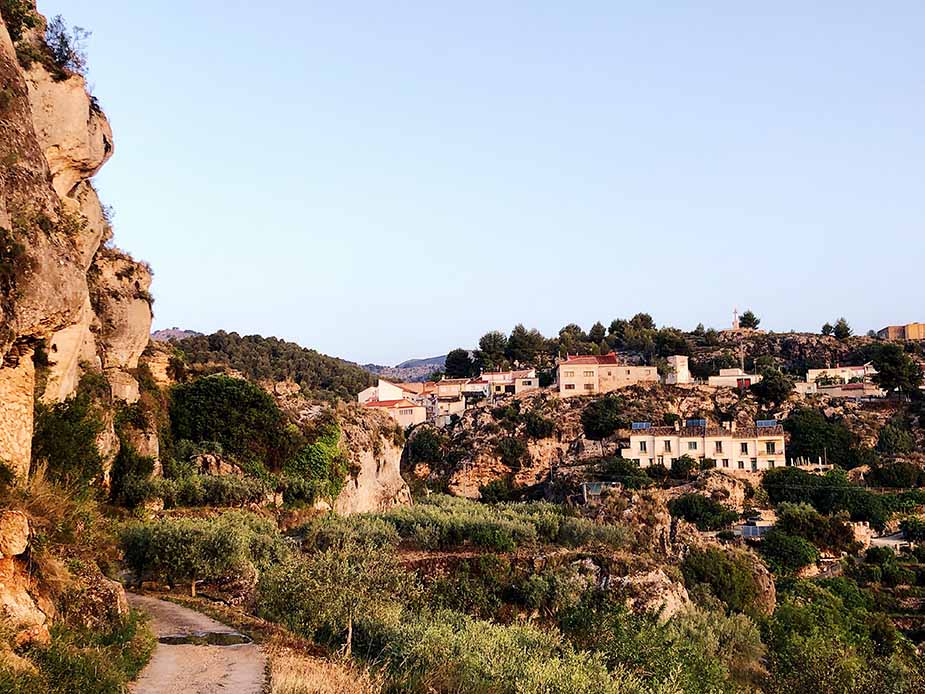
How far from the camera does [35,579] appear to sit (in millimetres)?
10703

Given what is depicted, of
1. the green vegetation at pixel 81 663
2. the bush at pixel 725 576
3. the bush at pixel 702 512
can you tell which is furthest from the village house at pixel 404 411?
the green vegetation at pixel 81 663

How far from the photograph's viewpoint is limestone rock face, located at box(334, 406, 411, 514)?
128 ft

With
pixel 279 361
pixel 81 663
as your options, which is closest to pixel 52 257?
pixel 81 663

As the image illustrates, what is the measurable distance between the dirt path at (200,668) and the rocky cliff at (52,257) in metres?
3.74

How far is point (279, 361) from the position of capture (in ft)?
392

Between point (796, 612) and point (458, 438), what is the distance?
181 feet

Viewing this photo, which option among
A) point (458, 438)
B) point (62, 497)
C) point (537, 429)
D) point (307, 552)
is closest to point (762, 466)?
point (537, 429)

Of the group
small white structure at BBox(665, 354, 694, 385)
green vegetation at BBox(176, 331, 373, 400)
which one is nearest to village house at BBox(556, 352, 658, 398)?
small white structure at BBox(665, 354, 694, 385)

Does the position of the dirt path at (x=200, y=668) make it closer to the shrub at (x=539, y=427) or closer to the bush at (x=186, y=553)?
the bush at (x=186, y=553)

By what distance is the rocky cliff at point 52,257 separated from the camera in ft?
39.9

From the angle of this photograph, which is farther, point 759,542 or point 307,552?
point 759,542

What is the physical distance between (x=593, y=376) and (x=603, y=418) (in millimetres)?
12791

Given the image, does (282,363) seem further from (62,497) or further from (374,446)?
(62,497)

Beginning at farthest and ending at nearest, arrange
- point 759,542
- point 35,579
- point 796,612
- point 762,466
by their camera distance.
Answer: point 762,466
point 759,542
point 796,612
point 35,579
